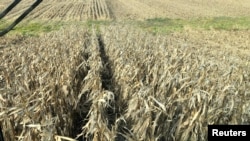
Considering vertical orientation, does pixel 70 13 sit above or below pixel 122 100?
below

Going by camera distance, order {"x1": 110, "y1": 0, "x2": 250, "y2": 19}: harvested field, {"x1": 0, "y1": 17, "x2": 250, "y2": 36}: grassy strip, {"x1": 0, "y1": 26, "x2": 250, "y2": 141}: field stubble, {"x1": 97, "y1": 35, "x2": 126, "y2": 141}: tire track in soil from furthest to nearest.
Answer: {"x1": 110, "y1": 0, "x2": 250, "y2": 19}: harvested field
{"x1": 0, "y1": 17, "x2": 250, "y2": 36}: grassy strip
{"x1": 97, "y1": 35, "x2": 126, "y2": 141}: tire track in soil
{"x1": 0, "y1": 26, "x2": 250, "y2": 141}: field stubble

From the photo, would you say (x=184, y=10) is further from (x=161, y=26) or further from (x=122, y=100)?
(x=122, y=100)

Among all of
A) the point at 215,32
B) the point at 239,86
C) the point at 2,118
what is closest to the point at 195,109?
the point at 239,86

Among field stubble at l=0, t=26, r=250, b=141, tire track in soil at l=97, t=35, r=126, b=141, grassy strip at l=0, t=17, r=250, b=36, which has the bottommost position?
grassy strip at l=0, t=17, r=250, b=36

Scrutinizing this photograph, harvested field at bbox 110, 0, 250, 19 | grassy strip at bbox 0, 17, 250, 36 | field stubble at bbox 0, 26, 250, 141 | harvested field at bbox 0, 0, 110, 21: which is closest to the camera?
field stubble at bbox 0, 26, 250, 141

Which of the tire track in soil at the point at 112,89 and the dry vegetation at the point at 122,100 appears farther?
the tire track in soil at the point at 112,89

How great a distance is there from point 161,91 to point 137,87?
488 mm

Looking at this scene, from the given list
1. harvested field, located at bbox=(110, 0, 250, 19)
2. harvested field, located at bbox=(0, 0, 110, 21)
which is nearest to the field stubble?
harvested field, located at bbox=(0, 0, 110, 21)

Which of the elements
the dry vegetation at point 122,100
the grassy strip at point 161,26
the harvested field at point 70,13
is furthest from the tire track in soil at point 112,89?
the harvested field at point 70,13

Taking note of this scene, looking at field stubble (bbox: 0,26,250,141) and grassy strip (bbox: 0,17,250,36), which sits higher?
field stubble (bbox: 0,26,250,141)

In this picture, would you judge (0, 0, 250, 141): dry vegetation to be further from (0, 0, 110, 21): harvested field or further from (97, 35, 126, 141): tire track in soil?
(0, 0, 110, 21): harvested field

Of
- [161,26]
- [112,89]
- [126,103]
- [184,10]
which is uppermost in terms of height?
[126,103]

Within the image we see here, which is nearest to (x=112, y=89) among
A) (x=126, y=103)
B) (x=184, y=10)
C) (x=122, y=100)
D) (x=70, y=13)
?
(x=122, y=100)

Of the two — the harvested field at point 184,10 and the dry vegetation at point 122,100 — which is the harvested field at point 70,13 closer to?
the harvested field at point 184,10
